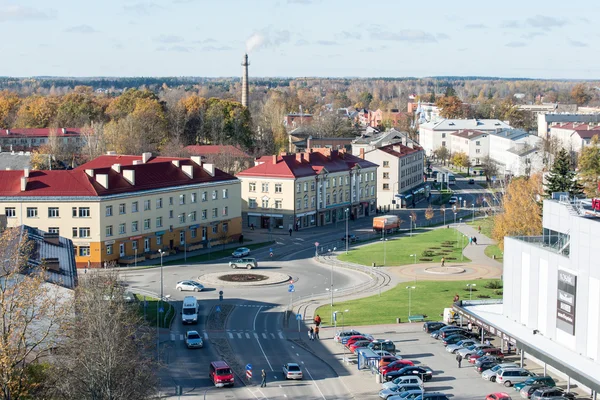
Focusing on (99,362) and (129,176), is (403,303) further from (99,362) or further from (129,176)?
(99,362)

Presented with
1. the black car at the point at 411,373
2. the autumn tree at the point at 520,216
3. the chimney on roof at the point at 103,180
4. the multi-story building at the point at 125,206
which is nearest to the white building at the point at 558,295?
the black car at the point at 411,373

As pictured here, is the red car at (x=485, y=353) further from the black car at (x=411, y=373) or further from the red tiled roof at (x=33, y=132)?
the red tiled roof at (x=33, y=132)

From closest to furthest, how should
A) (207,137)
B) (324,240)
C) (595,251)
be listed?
(595,251), (324,240), (207,137)

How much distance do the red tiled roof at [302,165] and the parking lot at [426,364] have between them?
4061cm

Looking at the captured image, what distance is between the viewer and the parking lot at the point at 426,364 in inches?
1556

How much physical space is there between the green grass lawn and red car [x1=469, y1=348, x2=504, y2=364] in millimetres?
26299

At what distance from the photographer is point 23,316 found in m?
29.4

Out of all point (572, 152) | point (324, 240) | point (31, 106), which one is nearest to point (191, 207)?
point (324, 240)

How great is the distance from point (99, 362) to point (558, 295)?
67.8 feet

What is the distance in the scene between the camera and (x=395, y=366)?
41344 millimetres

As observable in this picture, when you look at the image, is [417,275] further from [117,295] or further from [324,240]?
[117,295]

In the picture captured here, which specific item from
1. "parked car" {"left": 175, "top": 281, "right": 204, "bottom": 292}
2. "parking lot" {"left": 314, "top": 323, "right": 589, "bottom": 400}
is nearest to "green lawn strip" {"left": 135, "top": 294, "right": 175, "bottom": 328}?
"parked car" {"left": 175, "top": 281, "right": 204, "bottom": 292}

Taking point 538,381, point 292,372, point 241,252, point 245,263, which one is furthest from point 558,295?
point 241,252

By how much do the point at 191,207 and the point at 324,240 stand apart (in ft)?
44.0
